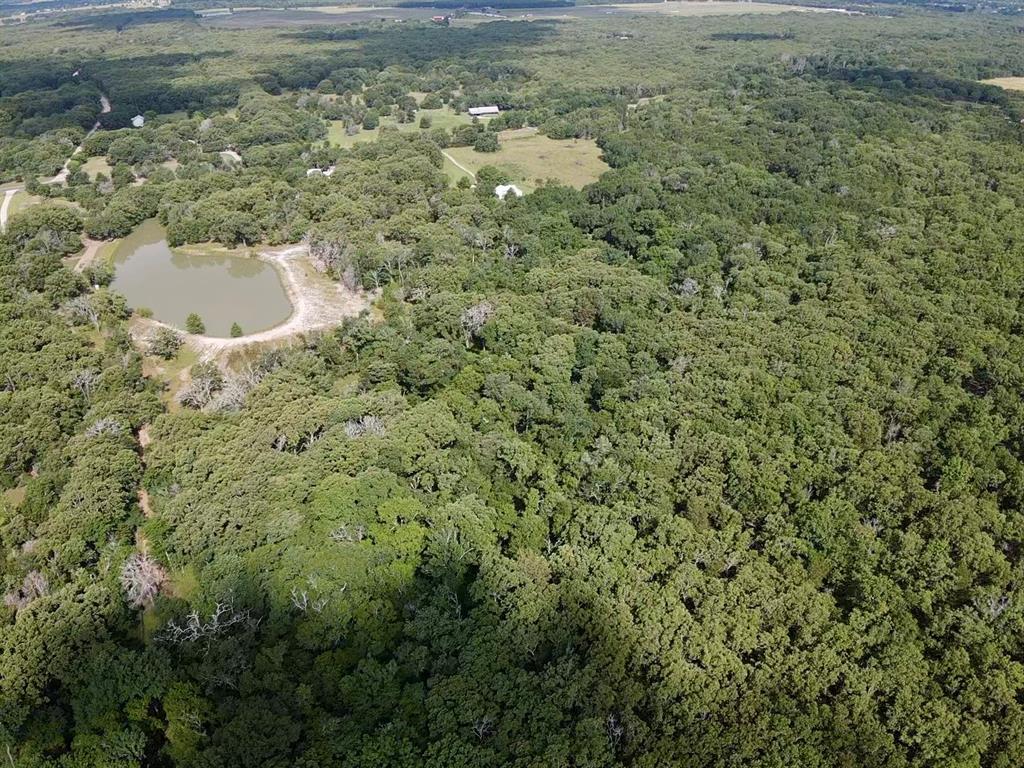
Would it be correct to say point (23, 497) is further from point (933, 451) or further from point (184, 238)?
point (933, 451)

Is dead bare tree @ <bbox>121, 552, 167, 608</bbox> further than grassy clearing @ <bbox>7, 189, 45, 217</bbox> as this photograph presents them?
No

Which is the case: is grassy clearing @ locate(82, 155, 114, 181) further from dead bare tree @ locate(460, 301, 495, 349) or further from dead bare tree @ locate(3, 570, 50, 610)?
dead bare tree @ locate(3, 570, 50, 610)

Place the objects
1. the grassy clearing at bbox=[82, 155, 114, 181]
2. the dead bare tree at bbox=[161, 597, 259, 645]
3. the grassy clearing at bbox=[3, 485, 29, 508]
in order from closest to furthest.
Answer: the dead bare tree at bbox=[161, 597, 259, 645] < the grassy clearing at bbox=[3, 485, 29, 508] < the grassy clearing at bbox=[82, 155, 114, 181]

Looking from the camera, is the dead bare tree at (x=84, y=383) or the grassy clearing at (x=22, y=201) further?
the grassy clearing at (x=22, y=201)

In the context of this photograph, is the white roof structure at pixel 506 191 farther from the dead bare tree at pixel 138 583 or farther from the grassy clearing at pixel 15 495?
the dead bare tree at pixel 138 583

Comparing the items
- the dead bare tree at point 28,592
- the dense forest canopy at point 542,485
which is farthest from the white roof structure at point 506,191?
the dead bare tree at point 28,592

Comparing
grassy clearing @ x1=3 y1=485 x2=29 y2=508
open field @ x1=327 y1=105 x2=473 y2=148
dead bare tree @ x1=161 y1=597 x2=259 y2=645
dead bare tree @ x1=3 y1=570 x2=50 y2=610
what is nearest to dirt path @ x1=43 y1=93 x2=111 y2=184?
open field @ x1=327 y1=105 x2=473 y2=148
